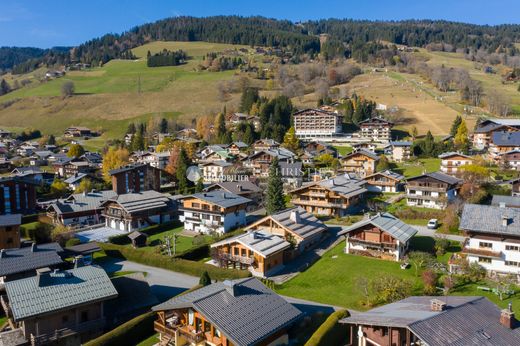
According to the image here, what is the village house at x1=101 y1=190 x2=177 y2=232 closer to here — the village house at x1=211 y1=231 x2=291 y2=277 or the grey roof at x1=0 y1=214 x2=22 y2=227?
the grey roof at x1=0 y1=214 x2=22 y2=227

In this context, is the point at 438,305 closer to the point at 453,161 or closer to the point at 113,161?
the point at 453,161

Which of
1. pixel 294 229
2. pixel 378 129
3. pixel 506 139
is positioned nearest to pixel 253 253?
pixel 294 229

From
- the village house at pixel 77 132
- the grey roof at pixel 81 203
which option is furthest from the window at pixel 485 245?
the village house at pixel 77 132

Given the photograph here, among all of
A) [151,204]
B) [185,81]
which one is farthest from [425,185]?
[185,81]

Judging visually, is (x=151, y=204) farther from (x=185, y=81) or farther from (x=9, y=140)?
(x=185, y=81)

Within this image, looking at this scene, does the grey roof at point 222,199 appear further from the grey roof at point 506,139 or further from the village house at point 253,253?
the grey roof at point 506,139

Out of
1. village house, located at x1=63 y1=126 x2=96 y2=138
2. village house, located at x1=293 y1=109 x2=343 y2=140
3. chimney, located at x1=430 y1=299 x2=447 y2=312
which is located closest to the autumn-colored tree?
village house, located at x1=293 y1=109 x2=343 y2=140
